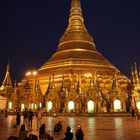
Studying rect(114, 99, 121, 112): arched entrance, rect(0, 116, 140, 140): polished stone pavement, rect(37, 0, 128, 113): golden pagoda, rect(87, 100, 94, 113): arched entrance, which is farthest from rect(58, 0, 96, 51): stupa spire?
rect(0, 116, 140, 140): polished stone pavement

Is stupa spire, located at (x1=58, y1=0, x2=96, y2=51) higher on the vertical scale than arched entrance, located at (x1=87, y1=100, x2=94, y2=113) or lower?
higher

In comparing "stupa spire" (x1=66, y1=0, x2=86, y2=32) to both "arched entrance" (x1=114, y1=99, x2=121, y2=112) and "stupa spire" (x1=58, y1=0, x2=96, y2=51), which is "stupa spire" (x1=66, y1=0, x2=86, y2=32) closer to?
"stupa spire" (x1=58, y1=0, x2=96, y2=51)

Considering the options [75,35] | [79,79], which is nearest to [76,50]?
[75,35]

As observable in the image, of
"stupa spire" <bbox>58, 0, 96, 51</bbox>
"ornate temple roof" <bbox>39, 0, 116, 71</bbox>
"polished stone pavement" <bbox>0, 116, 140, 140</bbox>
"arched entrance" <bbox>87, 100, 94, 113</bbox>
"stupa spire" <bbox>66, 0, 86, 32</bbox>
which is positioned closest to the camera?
"polished stone pavement" <bbox>0, 116, 140, 140</bbox>

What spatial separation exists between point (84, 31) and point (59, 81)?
1767cm

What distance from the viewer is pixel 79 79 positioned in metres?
40.3

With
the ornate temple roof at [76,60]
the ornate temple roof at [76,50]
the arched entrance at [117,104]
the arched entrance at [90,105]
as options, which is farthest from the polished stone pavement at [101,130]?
the ornate temple roof at [76,50]

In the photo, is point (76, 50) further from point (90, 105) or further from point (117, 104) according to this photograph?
point (117, 104)

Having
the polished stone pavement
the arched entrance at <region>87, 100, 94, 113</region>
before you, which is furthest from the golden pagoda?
the polished stone pavement

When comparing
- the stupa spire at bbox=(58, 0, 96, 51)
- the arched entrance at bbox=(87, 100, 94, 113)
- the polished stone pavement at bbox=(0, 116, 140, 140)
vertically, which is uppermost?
the stupa spire at bbox=(58, 0, 96, 51)

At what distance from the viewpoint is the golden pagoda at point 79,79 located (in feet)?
119

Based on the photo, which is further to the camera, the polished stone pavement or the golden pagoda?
the golden pagoda

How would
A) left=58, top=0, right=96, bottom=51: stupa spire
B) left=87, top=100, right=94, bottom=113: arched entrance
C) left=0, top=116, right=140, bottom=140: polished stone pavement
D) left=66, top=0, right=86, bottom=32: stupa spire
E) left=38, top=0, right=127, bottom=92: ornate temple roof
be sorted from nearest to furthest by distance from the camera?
left=0, top=116, right=140, bottom=140: polished stone pavement < left=87, top=100, right=94, bottom=113: arched entrance < left=38, top=0, right=127, bottom=92: ornate temple roof < left=58, top=0, right=96, bottom=51: stupa spire < left=66, top=0, right=86, bottom=32: stupa spire

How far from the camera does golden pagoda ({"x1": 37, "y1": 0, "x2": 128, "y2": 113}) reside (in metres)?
36.3
